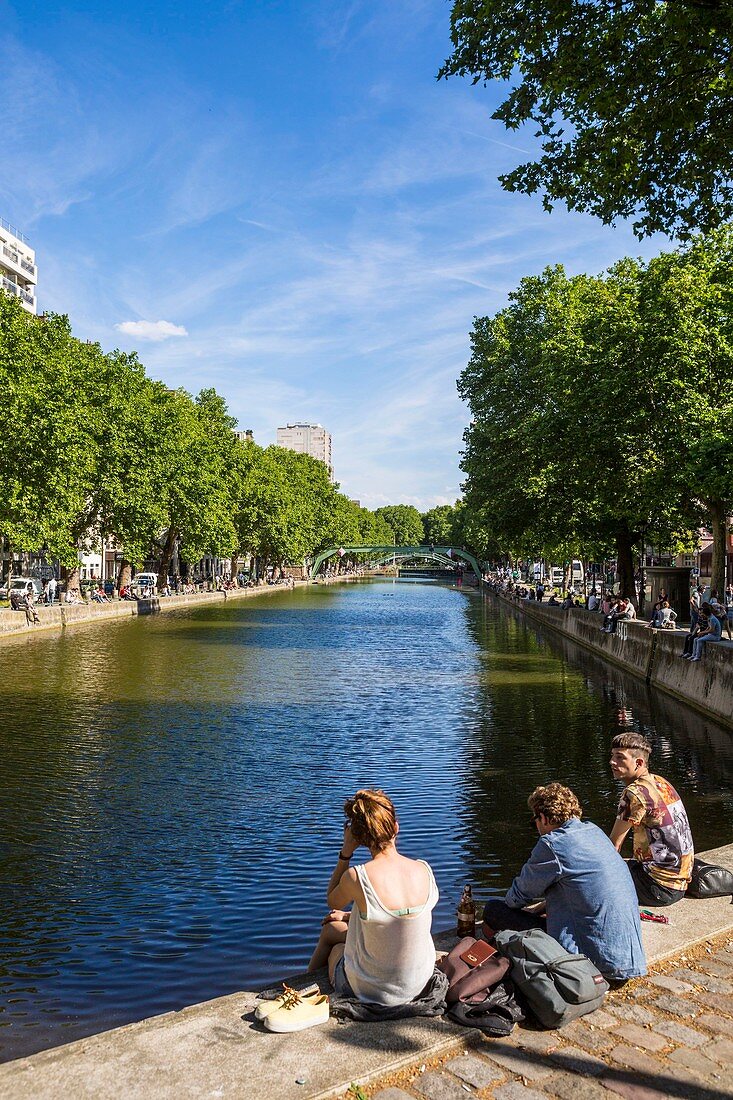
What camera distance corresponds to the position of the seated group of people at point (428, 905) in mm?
5984

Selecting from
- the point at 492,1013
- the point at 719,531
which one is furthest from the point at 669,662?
the point at 492,1013

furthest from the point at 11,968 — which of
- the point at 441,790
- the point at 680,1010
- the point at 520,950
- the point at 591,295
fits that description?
the point at 591,295

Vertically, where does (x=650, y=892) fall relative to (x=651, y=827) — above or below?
below

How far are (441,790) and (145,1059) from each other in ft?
37.2

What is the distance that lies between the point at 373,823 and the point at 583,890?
154cm

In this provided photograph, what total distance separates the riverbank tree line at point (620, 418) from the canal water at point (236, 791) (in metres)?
7.25

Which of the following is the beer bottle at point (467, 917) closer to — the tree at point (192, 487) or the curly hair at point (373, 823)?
the curly hair at point (373, 823)

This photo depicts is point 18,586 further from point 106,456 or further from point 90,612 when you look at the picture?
point 106,456

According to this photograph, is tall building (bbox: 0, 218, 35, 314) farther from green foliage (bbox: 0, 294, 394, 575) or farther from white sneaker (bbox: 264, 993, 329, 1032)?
white sneaker (bbox: 264, 993, 329, 1032)

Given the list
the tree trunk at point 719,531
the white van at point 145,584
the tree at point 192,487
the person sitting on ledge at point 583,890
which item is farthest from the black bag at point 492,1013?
the white van at point 145,584

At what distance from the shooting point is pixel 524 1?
14.3 m

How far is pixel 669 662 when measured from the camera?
29484 mm

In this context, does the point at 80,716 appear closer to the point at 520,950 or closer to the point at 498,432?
the point at 520,950

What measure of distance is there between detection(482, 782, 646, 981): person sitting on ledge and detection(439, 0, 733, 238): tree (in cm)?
1080
